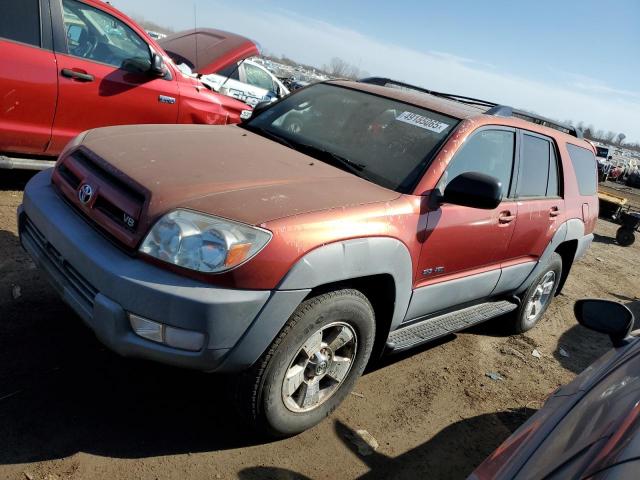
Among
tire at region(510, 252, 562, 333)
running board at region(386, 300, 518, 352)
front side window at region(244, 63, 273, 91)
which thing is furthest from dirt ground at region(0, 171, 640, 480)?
front side window at region(244, 63, 273, 91)

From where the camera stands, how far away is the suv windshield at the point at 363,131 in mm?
3209

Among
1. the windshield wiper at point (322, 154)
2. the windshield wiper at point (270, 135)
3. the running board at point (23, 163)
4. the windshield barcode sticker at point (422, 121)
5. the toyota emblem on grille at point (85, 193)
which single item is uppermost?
the windshield barcode sticker at point (422, 121)

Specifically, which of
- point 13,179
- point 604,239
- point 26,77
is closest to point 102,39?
point 26,77

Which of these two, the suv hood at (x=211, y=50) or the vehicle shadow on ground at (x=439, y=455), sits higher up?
the suv hood at (x=211, y=50)

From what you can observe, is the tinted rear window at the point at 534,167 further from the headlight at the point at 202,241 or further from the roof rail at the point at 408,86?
the headlight at the point at 202,241

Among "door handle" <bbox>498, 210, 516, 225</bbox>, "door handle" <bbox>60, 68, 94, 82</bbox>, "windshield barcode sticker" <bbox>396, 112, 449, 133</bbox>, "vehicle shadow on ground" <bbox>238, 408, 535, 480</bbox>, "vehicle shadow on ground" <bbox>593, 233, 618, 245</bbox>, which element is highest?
"windshield barcode sticker" <bbox>396, 112, 449, 133</bbox>

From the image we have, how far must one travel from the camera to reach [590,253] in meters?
9.73

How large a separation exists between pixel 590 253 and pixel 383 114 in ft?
25.3

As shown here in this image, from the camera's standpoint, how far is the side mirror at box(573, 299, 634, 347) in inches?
87.1

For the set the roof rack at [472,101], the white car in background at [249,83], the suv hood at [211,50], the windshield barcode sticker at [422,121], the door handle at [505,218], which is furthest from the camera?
the white car in background at [249,83]

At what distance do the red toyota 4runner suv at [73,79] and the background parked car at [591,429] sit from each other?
183 inches

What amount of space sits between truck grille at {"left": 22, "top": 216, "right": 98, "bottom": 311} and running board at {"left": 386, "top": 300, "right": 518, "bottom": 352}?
1642mm

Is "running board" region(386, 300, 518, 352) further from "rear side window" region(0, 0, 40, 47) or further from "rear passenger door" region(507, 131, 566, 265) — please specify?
"rear side window" region(0, 0, 40, 47)

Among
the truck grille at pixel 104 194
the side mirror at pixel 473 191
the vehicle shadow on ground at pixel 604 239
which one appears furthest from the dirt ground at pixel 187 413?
the vehicle shadow on ground at pixel 604 239
